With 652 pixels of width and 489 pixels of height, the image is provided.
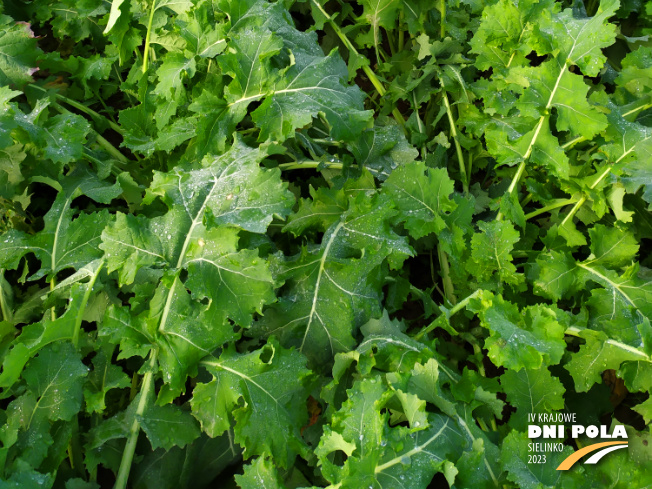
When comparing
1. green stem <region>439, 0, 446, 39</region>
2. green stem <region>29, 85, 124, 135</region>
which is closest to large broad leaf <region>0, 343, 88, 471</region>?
green stem <region>29, 85, 124, 135</region>

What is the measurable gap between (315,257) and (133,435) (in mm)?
765

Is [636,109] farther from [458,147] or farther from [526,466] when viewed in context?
[526,466]

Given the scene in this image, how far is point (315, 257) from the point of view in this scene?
1752mm

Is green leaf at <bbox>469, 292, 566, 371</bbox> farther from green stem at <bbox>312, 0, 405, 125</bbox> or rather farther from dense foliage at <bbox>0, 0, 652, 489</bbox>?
green stem at <bbox>312, 0, 405, 125</bbox>

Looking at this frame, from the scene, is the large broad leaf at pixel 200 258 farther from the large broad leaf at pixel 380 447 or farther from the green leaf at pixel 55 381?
the large broad leaf at pixel 380 447

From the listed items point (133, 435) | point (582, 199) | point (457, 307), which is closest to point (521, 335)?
point (457, 307)

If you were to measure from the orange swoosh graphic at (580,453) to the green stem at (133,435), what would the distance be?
3.99 ft

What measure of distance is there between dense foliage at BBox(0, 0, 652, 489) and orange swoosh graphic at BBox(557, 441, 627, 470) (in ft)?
0.19

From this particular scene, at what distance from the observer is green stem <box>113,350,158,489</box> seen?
1618 millimetres

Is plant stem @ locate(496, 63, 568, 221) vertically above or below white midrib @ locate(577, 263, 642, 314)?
above

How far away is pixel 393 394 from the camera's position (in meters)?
1.53

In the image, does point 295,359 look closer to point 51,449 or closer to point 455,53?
point 51,449

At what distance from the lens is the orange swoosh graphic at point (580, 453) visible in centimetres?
159

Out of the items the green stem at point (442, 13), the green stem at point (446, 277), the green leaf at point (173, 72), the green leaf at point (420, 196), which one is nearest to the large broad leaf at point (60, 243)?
the green leaf at point (173, 72)
